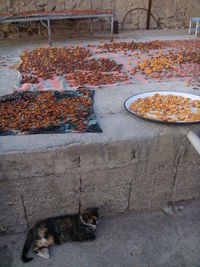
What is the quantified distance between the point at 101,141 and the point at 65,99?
95 centimetres

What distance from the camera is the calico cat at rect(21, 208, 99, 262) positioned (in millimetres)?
2148

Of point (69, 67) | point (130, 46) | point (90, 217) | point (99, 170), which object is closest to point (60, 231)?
point (90, 217)

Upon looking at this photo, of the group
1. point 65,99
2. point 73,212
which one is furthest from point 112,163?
point 65,99

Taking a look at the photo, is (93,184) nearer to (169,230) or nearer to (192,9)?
(169,230)

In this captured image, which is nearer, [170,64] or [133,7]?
[170,64]

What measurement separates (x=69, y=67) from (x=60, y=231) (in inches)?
99.9

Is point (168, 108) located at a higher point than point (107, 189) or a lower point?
higher

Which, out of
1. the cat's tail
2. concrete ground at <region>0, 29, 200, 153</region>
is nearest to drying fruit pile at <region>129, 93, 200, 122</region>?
concrete ground at <region>0, 29, 200, 153</region>

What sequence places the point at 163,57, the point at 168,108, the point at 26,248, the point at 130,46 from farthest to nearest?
the point at 130,46 < the point at 163,57 < the point at 168,108 < the point at 26,248

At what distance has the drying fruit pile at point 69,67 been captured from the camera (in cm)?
357

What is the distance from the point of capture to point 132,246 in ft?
7.45

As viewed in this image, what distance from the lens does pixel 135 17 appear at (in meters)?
7.43

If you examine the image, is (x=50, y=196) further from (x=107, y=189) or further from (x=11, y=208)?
(x=107, y=189)

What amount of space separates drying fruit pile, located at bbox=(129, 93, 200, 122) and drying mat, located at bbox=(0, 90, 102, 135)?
18.0 inches
